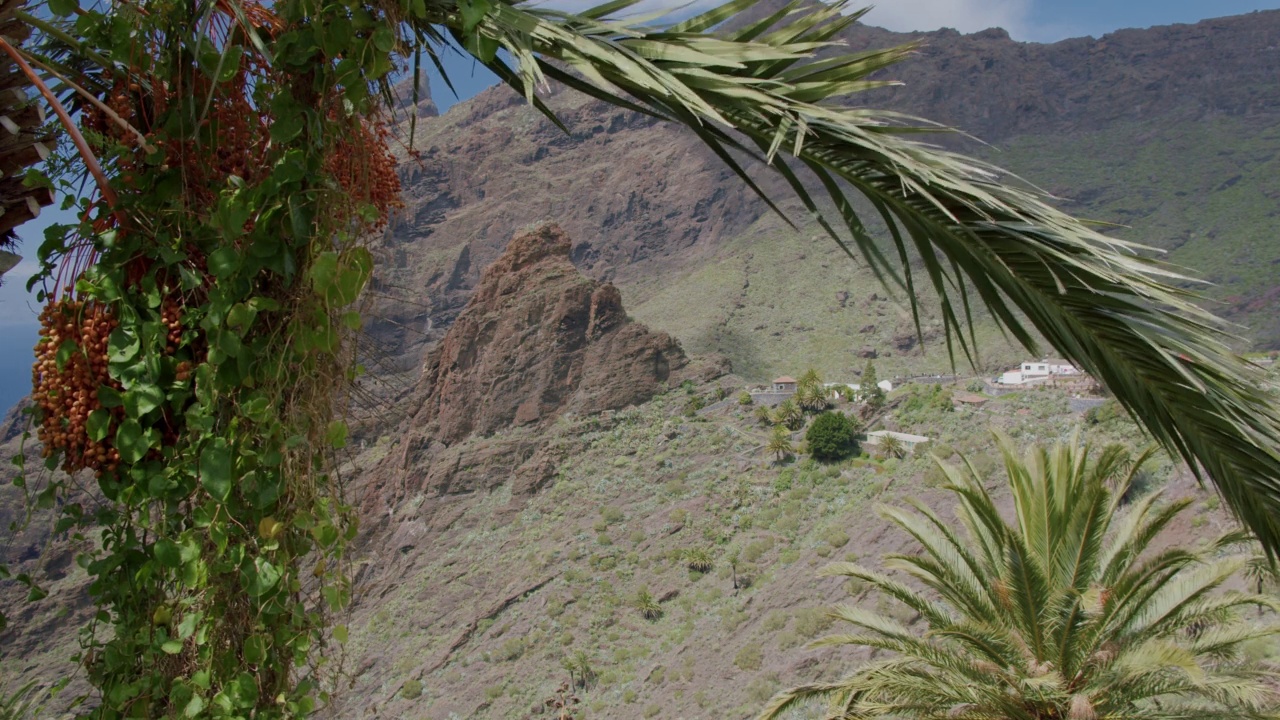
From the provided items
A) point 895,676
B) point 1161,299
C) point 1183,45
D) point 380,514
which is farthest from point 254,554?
point 1183,45

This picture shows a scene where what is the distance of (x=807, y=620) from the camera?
78.3 feet

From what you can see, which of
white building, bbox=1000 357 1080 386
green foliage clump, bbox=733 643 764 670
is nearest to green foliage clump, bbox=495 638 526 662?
green foliage clump, bbox=733 643 764 670

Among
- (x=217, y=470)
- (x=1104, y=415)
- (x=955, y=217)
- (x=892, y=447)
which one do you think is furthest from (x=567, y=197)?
(x=955, y=217)

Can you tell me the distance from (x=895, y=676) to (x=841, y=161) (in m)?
8.00

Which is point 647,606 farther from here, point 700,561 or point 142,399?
point 142,399

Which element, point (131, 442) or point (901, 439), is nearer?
point (131, 442)

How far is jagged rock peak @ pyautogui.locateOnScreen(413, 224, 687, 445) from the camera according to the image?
154ft

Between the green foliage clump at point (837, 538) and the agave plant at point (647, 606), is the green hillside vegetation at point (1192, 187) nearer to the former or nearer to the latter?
the green foliage clump at point (837, 538)

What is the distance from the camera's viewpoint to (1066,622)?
754 cm

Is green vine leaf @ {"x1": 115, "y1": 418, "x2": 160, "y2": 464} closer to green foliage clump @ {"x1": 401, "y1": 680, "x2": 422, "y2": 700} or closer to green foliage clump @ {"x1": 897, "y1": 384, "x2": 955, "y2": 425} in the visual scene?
green foliage clump @ {"x1": 401, "y1": 680, "x2": 422, "y2": 700}

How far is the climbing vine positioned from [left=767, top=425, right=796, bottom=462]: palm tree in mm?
35363

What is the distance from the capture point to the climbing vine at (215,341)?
1.37m

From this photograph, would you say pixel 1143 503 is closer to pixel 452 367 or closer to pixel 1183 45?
pixel 452 367

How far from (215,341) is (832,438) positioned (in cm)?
3417
